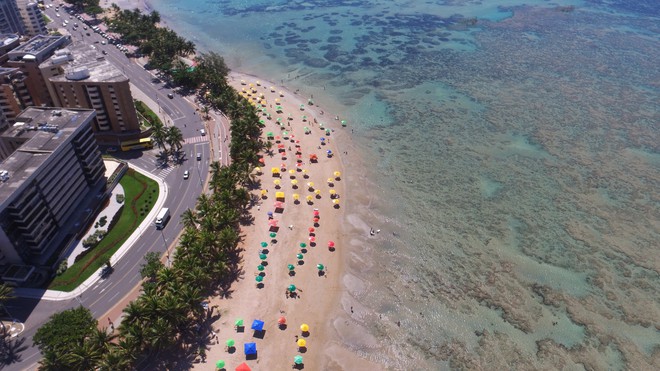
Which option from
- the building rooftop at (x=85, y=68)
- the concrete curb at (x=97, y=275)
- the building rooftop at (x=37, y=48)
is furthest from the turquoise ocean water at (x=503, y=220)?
the building rooftop at (x=37, y=48)

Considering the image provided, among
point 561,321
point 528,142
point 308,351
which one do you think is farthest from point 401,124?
point 308,351

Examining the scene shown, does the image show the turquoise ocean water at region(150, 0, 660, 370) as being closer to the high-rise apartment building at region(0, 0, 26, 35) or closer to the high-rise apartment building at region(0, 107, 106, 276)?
the high-rise apartment building at region(0, 107, 106, 276)

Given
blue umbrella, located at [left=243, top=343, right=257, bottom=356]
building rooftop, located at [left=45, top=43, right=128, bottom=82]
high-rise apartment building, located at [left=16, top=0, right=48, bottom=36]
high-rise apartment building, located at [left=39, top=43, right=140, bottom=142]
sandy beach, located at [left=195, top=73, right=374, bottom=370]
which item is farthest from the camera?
high-rise apartment building, located at [left=16, top=0, right=48, bottom=36]

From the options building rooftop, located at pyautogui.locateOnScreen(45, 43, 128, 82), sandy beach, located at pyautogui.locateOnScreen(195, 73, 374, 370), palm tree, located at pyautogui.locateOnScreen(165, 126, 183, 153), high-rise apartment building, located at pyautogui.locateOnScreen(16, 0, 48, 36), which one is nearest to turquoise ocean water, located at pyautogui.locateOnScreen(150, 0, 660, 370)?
sandy beach, located at pyautogui.locateOnScreen(195, 73, 374, 370)

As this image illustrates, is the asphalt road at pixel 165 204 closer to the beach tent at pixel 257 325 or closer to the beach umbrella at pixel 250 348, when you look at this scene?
the beach tent at pixel 257 325

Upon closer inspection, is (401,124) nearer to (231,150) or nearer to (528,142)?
(528,142)

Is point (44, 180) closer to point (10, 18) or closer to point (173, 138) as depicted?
point (173, 138)

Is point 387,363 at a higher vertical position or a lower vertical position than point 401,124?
lower

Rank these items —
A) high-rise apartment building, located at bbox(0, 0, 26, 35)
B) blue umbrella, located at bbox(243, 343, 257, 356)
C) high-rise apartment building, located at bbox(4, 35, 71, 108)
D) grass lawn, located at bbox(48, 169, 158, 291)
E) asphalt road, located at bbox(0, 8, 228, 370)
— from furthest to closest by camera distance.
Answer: high-rise apartment building, located at bbox(0, 0, 26, 35) → high-rise apartment building, located at bbox(4, 35, 71, 108) → grass lawn, located at bbox(48, 169, 158, 291) → asphalt road, located at bbox(0, 8, 228, 370) → blue umbrella, located at bbox(243, 343, 257, 356)
